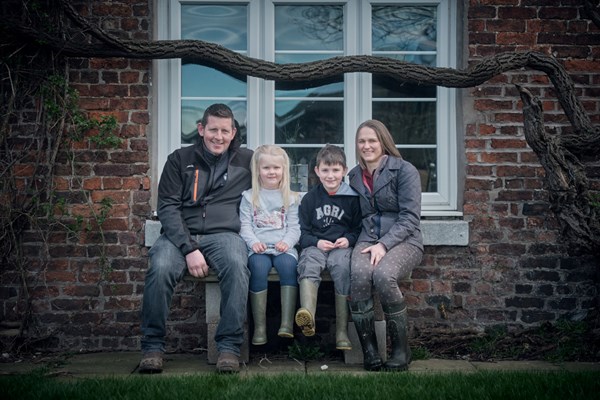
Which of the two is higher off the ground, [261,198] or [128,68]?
[128,68]

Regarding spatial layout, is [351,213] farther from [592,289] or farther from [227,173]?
[592,289]

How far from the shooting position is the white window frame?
5473 mm

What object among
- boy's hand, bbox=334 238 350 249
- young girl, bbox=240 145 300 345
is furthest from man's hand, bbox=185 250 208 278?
boy's hand, bbox=334 238 350 249

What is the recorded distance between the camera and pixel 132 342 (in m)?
5.32

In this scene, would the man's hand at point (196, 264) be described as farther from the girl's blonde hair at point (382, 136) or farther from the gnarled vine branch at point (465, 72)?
the gnarled vine branch at point (465, 72)

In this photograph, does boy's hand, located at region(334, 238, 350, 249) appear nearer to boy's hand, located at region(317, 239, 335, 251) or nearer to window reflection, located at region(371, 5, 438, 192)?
boy's hand, located at region(317, 239, 335, 251)

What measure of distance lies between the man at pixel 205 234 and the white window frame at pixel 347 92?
472 mm

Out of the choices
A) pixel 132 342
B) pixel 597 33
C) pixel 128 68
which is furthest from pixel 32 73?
pixel 597 33

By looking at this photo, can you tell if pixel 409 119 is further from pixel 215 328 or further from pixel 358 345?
pixel 215 328

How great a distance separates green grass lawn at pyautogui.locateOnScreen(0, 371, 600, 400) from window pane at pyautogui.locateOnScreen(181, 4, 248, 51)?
2731 mm

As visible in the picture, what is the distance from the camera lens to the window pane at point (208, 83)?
556cm

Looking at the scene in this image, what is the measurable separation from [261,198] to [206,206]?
0.40m

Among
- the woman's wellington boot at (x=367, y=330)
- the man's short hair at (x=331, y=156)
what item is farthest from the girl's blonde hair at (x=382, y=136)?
the woman's wellington boot at (x=367, y=330)

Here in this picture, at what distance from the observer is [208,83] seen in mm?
5570
